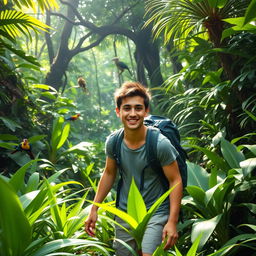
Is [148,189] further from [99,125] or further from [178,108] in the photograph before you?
[99,125]

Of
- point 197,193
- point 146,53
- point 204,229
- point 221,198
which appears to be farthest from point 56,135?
point 146,53

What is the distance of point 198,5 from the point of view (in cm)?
340

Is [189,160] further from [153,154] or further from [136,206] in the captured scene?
[136,206]

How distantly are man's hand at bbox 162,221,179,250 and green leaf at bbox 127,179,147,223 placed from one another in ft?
0.47

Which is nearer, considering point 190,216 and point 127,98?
point 127,98

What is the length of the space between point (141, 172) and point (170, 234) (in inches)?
14.7

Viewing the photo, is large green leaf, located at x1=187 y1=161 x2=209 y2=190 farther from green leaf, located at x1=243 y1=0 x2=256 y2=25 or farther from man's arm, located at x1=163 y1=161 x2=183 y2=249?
green leaf, located at x1=243 y1=0 x2=256 y2=25

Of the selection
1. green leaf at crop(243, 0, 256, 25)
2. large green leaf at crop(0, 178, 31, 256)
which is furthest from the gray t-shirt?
green leaf at crop(243, 0, 256, 25)

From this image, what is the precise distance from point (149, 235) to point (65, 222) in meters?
0.63

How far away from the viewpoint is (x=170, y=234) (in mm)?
1730

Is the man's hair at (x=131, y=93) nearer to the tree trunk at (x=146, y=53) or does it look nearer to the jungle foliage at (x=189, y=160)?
the jungle foliage at (x=189, y=160)

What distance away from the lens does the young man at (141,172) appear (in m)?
1.83

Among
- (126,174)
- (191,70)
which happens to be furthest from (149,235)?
(191,70)

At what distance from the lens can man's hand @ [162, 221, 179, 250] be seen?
67.6 inches
